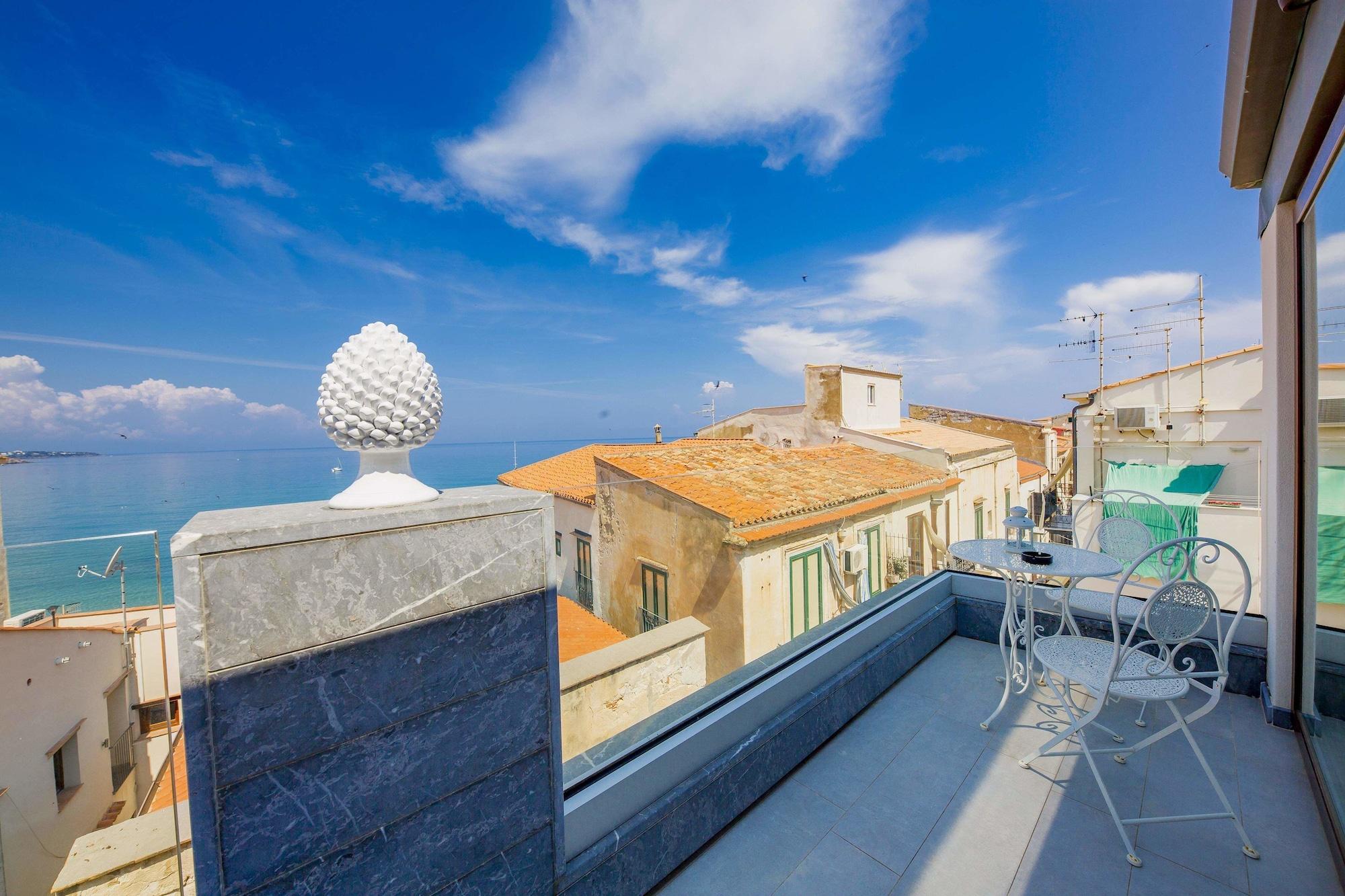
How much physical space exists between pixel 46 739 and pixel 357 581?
80cm

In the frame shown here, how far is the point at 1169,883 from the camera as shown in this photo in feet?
4.41

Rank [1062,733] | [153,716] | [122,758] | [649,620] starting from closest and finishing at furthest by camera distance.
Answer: [153,716] → [122,758] → [1062,733] → [649,620]

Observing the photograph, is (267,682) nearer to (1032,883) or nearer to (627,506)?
(1032,883)

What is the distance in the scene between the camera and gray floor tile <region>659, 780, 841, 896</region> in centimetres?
139

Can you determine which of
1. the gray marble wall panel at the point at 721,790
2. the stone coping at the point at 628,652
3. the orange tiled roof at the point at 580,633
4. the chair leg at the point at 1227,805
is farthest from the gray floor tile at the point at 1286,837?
the orange tiled roof at the point at 580,633

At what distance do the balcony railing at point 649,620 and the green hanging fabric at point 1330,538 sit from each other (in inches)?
108

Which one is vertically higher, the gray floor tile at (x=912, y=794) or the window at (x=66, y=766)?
the window at (x=66, y=766)

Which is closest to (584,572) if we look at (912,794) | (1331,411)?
(912,794)

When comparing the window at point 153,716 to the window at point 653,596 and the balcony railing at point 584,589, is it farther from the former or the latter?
the balcony railing at point 584,589

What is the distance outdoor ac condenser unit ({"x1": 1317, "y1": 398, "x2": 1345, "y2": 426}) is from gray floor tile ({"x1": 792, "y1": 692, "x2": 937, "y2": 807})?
1.74 m

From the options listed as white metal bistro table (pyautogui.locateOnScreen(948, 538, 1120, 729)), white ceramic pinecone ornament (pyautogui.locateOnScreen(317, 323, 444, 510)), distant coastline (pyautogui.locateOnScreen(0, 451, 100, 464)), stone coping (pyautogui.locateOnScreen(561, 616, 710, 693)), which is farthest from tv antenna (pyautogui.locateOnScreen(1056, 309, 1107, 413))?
distant coastline (pyautogui.locateOnScreen(0, 451, 100, 464))

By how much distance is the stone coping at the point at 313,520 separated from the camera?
67cm

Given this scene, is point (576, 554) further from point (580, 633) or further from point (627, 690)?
point (627, 690)

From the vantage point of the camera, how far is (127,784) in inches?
41.4
